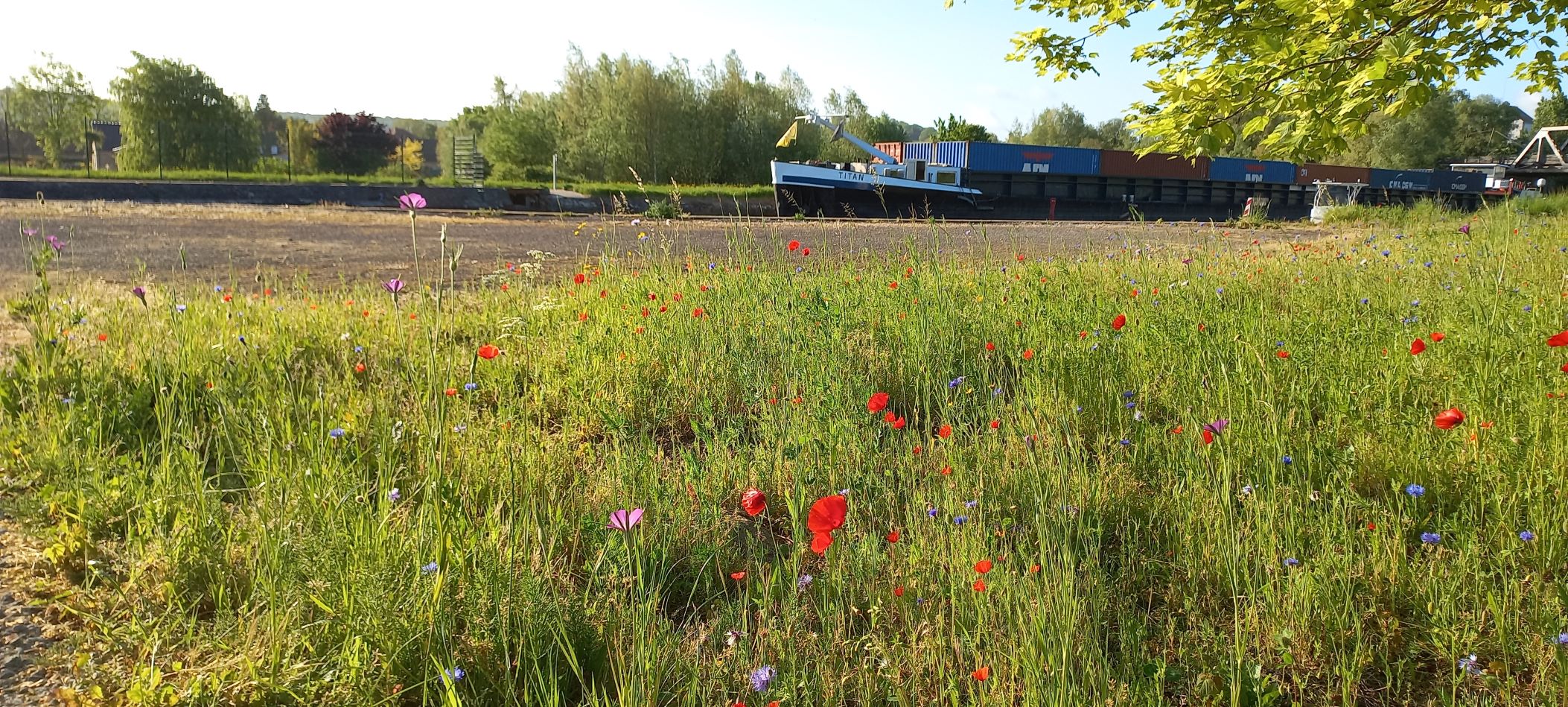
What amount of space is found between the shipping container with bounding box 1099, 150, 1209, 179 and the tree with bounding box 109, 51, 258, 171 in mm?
39052

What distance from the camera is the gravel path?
1.86 meters

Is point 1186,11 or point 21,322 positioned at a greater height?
point 1186,11

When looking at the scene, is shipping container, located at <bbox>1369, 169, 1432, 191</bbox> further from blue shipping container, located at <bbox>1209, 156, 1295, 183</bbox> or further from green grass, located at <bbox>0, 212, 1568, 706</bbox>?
green grass, located at <bbox>0, 212, 1568, 706</bbox>

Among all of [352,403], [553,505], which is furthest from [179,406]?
[553,505]

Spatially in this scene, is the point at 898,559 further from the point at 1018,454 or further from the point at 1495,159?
the point at 1495,159

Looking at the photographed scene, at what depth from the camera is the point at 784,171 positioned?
28078mm

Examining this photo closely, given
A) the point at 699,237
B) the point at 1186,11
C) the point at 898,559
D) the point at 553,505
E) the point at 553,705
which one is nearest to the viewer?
the point at 553,705

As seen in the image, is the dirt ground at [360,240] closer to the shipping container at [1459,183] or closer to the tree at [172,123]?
the tree at [172,123]

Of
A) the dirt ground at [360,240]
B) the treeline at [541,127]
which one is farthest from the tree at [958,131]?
the dirt ground at [360,240]

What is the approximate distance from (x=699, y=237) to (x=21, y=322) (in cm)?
897

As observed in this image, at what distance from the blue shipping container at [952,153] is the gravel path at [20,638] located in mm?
35423

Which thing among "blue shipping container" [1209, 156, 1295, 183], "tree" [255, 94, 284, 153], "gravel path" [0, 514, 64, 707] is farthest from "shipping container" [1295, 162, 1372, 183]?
"tree" [255, 94, 284, 153]

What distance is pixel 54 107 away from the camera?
153 ft

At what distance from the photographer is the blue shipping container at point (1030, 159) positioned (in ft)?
118
